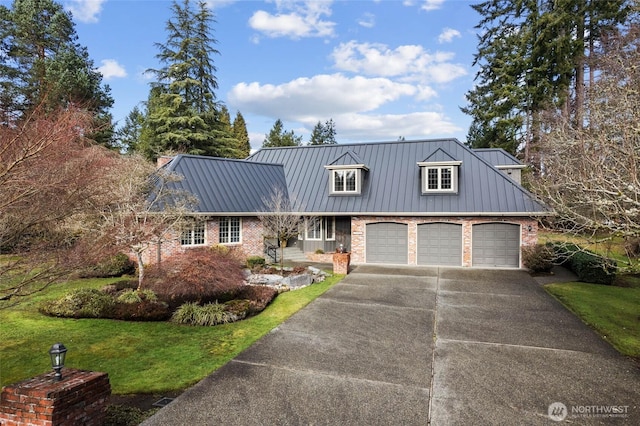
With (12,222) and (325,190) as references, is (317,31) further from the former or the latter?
(12,222)

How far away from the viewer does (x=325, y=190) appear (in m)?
21.7

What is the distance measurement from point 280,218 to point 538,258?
1226 cm

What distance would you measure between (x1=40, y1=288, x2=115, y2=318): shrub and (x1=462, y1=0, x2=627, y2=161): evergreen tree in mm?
29034

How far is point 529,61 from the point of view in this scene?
30.6 meters

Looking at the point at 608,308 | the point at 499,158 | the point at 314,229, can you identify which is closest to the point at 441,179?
the point at 499,158

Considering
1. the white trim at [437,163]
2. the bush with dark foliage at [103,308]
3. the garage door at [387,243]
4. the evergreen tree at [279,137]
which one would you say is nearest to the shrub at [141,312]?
the bush with dark foliage at [103,308]

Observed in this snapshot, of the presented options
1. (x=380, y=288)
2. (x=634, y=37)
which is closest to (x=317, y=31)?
(x=380, y=288)

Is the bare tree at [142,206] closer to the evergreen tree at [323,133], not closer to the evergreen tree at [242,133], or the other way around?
Result: the evergreen tree at [242,133]

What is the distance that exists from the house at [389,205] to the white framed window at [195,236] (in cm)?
5

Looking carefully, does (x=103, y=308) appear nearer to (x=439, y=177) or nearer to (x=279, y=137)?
(x=439, y=177)

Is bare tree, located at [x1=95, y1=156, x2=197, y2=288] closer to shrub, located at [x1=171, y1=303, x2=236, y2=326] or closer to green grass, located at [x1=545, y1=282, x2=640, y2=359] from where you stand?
shrub, located at [x1=171, y1=303, x2=236, y2=326]

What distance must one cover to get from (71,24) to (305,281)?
29.7m

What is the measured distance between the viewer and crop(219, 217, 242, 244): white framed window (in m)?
19.0

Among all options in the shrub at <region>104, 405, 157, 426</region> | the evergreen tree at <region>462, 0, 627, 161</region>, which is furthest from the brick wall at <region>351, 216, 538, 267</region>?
the shrub at <region>104, 405, 157, 426</region>
